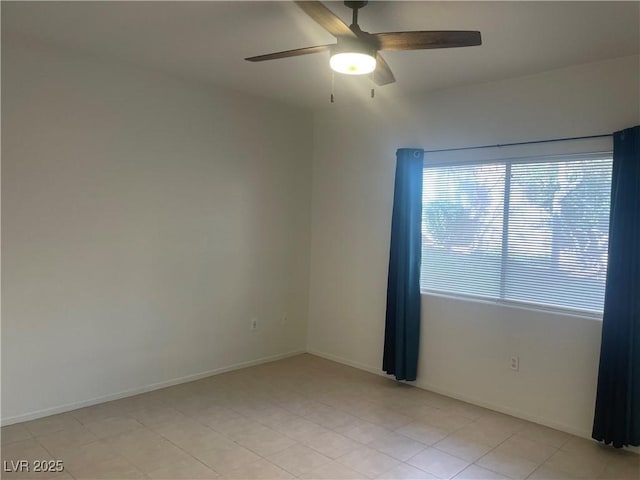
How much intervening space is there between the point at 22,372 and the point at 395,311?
2.94m

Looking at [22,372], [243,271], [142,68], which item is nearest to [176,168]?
[142,68]

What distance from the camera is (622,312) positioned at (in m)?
3.03

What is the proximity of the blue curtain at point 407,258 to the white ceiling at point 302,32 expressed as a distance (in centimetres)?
79

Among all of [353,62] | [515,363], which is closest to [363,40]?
[353,62]

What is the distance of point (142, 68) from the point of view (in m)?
3.70

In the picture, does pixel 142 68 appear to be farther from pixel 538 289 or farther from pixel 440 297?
pixel 538 289

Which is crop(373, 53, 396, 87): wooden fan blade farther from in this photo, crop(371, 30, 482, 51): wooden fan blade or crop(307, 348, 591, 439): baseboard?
crop(307, 348, 591, 439): baseboard

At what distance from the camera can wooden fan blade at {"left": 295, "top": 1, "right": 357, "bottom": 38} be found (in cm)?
199

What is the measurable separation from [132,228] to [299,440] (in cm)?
208

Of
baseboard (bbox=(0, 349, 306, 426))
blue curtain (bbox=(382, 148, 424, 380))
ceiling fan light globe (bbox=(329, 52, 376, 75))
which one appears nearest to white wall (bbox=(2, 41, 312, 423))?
baseboard (bbox=(0, 349, 306, 426))

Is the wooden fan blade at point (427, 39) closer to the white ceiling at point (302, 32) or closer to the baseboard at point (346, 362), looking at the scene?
the white ceiling at point (302, 32)

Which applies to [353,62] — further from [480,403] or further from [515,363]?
[480,403]

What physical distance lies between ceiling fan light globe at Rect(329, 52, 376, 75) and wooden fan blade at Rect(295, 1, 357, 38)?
102 millimetres

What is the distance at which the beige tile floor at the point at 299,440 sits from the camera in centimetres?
274
